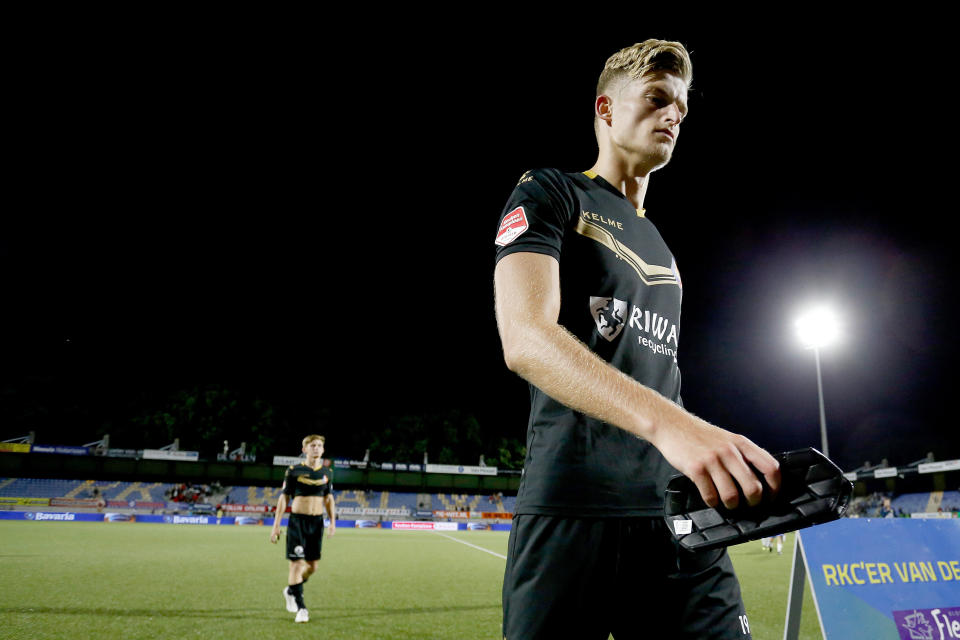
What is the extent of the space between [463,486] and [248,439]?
2177 cm

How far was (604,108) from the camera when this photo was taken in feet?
7.55

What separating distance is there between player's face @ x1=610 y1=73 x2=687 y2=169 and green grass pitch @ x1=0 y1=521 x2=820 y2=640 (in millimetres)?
7186

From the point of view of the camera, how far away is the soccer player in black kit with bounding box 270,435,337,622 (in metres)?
8.88

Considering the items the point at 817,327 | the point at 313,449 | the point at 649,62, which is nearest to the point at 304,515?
Answer: the point at 313,449

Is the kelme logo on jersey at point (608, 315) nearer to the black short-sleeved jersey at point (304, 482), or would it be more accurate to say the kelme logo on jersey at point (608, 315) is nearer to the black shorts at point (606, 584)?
the black shorts at point (606, 584)

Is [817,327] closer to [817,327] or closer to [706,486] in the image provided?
[817,327]

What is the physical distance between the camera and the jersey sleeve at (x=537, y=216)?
5.22 ft

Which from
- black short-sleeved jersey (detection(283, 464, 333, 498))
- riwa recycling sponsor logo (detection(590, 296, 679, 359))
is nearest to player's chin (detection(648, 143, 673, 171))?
riwa recycling sponsor logo (detection(590, 296, 679, 359))

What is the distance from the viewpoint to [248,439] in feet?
172

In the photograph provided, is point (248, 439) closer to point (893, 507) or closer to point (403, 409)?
point (403, 409)

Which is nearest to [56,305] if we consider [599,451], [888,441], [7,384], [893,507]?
[7,384]

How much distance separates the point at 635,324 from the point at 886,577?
409 cm

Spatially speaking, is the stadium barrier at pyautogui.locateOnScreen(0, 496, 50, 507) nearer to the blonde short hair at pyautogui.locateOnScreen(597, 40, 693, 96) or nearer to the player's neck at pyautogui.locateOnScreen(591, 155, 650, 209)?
the player's neck at pyautogui.locateOnScreen(591, 155, 650, 209)

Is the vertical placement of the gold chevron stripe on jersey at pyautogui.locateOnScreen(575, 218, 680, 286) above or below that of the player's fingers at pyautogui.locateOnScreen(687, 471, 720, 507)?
above
